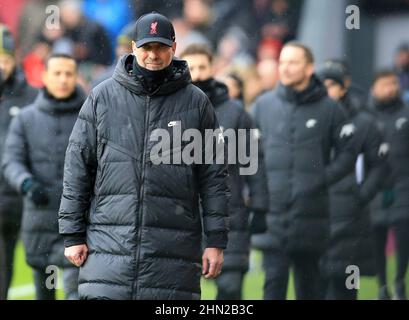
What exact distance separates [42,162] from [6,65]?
1249 mm

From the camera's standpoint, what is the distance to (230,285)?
1030 cm

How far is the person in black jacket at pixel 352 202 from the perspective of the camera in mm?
10758

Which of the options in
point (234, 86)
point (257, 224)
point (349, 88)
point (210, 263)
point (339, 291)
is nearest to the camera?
point (210, 263)

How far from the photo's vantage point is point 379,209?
490 inches

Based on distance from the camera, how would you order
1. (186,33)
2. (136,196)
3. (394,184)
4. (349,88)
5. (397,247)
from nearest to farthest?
1. (136,196)
2. (349,88)
3. (394,184)
4. (397,247)
5. (186,33)

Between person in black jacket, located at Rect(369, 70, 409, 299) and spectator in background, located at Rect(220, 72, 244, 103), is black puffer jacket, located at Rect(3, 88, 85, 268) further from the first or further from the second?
person in black jacket, located at Rect(369, 70, 409, 299)

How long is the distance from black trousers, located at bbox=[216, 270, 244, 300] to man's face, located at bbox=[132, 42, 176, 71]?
2.89m

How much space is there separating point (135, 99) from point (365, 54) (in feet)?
32.3

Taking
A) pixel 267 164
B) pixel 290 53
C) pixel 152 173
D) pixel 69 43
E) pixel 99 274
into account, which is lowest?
pixel 99 274

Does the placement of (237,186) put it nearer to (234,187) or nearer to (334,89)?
(234,187)

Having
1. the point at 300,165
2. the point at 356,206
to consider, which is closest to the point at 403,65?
the point at 356,206

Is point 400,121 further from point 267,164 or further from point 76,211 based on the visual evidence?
point 76,211

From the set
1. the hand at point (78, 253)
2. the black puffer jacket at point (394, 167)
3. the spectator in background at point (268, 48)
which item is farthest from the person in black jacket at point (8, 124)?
the spectator in background at point (268, 48)
